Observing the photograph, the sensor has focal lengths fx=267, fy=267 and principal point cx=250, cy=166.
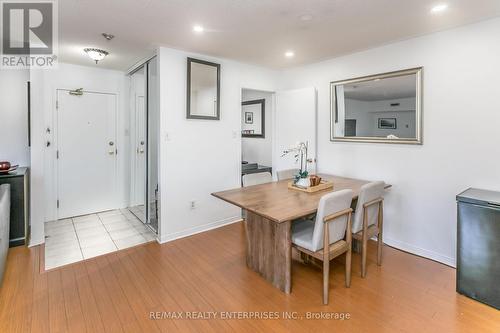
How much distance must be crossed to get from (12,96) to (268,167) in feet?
13.1

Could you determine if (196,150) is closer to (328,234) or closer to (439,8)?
(328,234)

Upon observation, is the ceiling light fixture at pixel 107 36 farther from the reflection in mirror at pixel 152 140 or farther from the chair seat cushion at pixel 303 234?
the chair seat cushion at pixel 303 234

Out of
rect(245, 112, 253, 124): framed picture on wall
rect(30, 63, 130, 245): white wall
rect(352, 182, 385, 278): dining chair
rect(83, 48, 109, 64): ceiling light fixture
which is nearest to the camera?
rect(352, 182, 385, 278): dining chair

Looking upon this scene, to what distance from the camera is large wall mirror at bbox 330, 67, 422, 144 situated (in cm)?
297

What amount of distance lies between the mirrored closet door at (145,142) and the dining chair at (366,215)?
2479 millimetres

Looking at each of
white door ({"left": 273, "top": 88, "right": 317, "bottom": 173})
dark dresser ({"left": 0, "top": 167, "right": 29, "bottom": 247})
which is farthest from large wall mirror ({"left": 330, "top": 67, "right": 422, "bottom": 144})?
dark dresser ({"left": 0, "top": 167, "right": 29, "bottom": 247})

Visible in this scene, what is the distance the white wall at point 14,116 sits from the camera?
11.7 feet

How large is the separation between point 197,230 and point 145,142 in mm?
1500

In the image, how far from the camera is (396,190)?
10.4 ft

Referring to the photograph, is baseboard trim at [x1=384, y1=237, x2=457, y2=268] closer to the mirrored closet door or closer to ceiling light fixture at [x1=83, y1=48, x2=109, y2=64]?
the mirrored closet door

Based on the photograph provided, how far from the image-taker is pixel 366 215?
2498 mm

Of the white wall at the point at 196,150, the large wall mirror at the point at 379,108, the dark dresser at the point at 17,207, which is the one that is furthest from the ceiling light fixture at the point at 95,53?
the large wall mirror at the point at 379,108

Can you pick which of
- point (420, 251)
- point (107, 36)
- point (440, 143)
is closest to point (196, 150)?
point (107, 36)

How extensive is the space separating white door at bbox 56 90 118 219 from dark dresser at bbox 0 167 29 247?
0.99 metres
